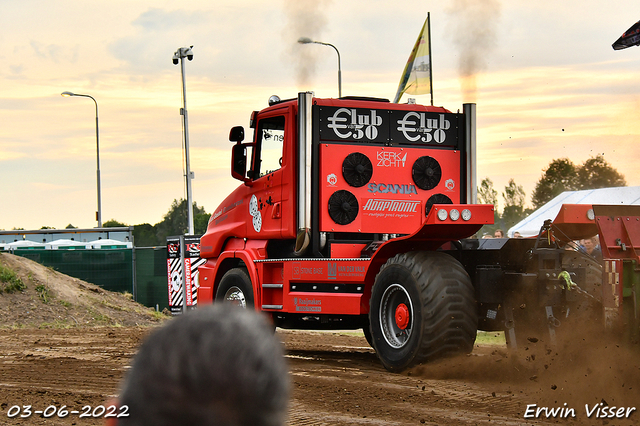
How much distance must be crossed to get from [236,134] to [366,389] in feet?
16.2

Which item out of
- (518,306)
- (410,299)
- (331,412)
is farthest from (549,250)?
(331,412)

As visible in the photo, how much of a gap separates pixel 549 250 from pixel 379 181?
305 cm

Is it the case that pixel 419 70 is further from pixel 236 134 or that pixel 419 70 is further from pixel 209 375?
pixel 209 375

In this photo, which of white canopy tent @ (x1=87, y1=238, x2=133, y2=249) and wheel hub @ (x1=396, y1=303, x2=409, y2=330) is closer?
wheel hub @ (x1=396, y1=303, x2=409, y2=330)

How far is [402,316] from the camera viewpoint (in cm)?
773

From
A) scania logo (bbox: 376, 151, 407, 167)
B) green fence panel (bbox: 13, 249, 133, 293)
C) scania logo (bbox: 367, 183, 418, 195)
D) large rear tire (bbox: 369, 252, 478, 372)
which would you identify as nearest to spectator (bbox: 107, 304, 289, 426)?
large rear tire (bbox: 369, 252, 478, 372)

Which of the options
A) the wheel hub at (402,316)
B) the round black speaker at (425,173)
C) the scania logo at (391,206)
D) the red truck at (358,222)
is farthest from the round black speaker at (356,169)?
the wheel hub at (402,316)

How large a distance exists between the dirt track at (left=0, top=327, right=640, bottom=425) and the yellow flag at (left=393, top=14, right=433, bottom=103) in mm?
4175

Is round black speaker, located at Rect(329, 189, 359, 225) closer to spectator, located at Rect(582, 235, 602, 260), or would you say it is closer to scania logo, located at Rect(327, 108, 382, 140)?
scania logo, located at Rect(327, 108, 382, 140)

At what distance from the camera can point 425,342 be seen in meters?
7.32

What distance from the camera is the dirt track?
575 cm

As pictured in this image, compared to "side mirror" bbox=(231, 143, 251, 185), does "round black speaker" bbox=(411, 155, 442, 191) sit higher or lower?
lower

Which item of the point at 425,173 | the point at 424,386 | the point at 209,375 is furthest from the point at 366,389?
the point at 209,375

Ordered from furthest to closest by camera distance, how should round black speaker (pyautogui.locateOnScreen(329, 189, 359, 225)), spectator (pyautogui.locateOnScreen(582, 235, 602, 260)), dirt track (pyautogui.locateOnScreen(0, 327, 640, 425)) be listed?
1. round black speaker (pyautogui.locateOnScreen(329, 189, 359, 225))
2. spectator (pyautogui.locateOnScreen(582, 235, 602, 260))
3. dirt track (pyautogui.locateOnScreen(0, 327, 640, 425))
